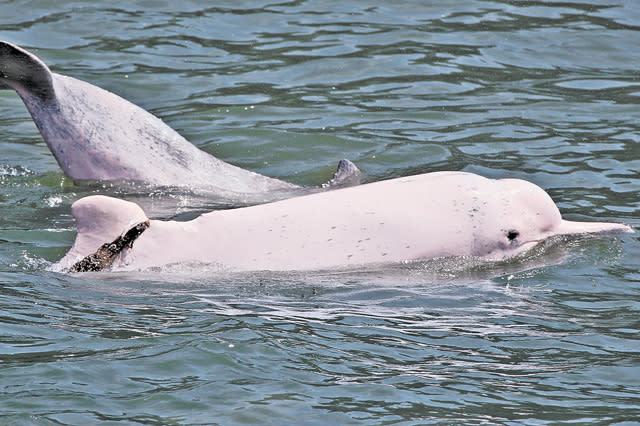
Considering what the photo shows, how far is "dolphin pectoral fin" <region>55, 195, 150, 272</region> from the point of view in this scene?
7289 mm

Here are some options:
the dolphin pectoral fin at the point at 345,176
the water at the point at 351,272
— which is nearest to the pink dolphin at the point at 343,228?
the water at the point at 351,272

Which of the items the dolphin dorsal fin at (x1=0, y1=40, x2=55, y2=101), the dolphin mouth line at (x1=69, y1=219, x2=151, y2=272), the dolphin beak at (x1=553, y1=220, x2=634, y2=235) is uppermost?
the dolphin dorsal fin at (x1=0, y1=40, x2=55, y2=101)

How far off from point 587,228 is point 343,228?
1.74 metres

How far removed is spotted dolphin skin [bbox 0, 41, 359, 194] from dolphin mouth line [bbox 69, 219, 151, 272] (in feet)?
6.66

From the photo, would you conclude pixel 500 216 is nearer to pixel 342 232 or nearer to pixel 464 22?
pixel 342 232

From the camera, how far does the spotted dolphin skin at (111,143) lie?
906cm

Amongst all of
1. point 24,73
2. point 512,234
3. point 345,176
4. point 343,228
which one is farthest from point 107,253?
point 345,176

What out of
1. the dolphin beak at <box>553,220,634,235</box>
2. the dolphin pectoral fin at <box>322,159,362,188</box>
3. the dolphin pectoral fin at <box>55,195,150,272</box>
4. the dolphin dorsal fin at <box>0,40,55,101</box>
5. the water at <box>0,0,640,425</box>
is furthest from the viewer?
the dolphin pectoral fin at <box>322,159,362,188</box>

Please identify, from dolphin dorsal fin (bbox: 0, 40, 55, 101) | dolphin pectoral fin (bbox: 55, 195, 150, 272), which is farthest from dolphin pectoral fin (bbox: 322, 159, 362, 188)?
dolphin pectoral fin (bbox: 55, 195, 150, 272)

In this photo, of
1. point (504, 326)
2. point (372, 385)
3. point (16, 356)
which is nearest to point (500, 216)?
point (504, 326)

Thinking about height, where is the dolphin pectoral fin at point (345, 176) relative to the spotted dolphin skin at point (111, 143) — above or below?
below

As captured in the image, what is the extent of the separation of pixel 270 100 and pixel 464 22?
3.41 metres

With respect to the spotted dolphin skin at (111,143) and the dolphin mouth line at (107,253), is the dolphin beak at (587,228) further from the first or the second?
the dolphin mouth line at (107,253)

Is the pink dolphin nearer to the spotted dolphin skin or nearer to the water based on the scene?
the water
